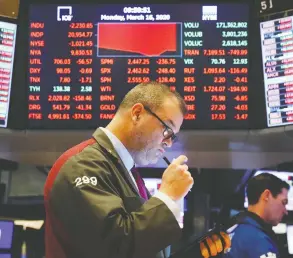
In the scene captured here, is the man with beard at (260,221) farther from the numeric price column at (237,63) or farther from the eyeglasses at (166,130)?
the eyeglasses at (166,130)

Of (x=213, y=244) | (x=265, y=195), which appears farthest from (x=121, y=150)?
(x=265, y=195)

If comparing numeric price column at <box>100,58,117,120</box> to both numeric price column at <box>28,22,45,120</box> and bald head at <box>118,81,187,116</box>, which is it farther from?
bald head at <box>118,81,187,116</box>

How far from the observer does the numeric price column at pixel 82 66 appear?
392 cm

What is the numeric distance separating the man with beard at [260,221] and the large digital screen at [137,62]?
56 centimetres

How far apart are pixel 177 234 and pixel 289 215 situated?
332 centimetres

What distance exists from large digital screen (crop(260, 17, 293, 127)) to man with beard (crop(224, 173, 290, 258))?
1.78 feet

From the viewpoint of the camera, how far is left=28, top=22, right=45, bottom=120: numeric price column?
12.9 ft

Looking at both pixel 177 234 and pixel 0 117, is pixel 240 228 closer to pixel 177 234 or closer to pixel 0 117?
pixel 0 117

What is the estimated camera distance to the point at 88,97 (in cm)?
393

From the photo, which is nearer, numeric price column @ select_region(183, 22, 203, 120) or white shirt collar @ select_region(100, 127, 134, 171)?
white shirt collar @ select_region(100, 127, 134, 171)

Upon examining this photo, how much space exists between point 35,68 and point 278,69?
177 centimetres

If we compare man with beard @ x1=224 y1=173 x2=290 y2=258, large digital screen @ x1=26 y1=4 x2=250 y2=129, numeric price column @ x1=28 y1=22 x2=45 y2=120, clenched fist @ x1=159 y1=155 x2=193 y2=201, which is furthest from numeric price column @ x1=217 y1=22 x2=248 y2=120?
clenched fist @ x1=159 y1=155 x2=193 y2=201

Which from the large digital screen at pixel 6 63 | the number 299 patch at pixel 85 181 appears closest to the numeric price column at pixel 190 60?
the large digital screen at pixel 6 63

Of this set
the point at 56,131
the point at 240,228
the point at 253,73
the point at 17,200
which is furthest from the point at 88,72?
the point at 17,200
